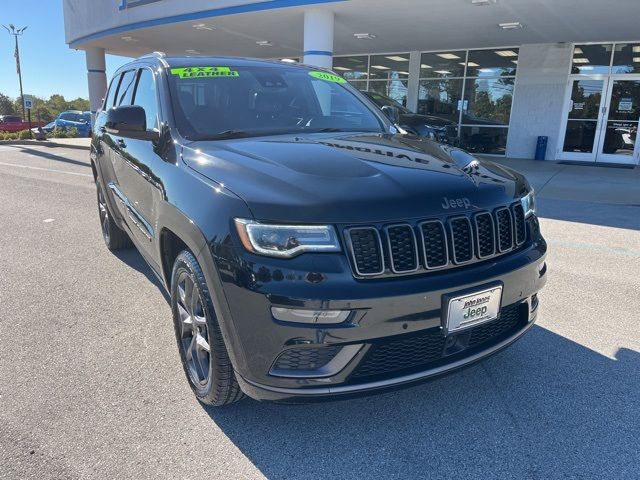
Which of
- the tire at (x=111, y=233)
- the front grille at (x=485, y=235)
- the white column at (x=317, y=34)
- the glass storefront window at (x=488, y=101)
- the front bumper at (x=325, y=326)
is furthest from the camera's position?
the glass storefront window at (x=488, y=101)

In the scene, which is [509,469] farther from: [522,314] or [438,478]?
[522,314]

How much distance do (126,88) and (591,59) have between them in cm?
1478

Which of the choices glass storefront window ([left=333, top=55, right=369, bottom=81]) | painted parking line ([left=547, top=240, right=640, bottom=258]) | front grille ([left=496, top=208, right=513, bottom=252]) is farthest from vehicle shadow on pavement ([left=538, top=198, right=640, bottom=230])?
glass storefront window ([left=333, top=55, right=369, bottom=81])

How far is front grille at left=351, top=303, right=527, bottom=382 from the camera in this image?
210cm

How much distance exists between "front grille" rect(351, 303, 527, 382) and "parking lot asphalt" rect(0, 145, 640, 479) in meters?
0.43

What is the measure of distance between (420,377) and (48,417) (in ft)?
6.16

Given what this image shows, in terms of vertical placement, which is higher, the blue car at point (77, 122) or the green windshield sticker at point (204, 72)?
the green windshield sticker at point (204, 72)

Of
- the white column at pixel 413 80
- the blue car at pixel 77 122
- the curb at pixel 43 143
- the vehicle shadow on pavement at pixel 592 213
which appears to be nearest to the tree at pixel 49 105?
the blue car at pixel 77 122

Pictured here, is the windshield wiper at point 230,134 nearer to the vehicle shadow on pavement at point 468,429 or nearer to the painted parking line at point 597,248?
the vehicle shadow on pavement at point 468,429

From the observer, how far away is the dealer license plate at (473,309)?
2.15m

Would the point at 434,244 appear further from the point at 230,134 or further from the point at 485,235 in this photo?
the point at 230,134

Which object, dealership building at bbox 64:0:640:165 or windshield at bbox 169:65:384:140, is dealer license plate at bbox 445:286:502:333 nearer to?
windshield at bbox 169:65:384:140

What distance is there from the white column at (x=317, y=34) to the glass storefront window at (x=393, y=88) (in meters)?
6.04

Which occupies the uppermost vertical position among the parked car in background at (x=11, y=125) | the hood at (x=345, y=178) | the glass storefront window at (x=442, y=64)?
the glass storefront window at (x=442, y=64)
